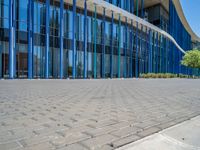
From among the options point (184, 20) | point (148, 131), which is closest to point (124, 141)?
point (148, 131)

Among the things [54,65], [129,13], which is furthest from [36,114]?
[129,13]

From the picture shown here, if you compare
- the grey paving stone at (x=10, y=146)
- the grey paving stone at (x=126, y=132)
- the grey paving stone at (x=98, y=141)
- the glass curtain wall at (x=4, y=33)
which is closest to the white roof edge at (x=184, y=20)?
the glass curtain wall at (x=4, y=33)

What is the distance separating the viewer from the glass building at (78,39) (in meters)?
21.5

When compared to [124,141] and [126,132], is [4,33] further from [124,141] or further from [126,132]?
[124,141]

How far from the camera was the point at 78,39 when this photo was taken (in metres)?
27.5

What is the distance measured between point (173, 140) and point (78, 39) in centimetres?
2526

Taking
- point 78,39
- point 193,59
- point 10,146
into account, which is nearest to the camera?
point 10,146

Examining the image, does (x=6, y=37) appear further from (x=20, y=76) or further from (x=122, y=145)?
(x=122, y=145)

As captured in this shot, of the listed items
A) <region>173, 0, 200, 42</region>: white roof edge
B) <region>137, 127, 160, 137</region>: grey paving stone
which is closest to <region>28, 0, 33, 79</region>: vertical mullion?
<region>137, 127, 160, 137</region>: grey paving stone

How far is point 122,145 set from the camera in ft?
9.47

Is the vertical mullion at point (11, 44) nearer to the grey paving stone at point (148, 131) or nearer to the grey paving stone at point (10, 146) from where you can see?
the grey paving stone at point (10, 146)

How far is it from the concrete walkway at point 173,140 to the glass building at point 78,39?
60.6 feet

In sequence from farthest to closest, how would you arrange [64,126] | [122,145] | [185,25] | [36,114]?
[185,25], [36,114], [64,126], [122,145]

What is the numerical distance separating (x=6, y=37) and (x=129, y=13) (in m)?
19.6
